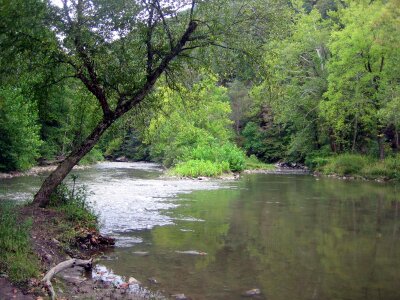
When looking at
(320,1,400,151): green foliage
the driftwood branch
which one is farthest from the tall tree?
(320,1,400,151): green foliage

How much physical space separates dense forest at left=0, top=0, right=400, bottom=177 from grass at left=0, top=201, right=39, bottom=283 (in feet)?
8.31

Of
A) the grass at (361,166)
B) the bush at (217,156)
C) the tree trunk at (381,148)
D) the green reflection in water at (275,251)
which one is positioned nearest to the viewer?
the green reflection in water at (275,251)

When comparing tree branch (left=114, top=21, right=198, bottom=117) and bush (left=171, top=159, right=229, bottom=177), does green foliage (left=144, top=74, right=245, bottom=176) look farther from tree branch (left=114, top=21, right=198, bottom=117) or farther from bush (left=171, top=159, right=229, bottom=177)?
tree branch (left=114, top=21, right=198, bottom=117)

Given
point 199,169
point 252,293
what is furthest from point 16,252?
point 199,169

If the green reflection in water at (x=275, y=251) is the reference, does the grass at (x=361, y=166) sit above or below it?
above

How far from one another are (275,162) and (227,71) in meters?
44.7

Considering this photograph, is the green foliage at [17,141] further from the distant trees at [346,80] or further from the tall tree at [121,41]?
the tall tree at [121,41]

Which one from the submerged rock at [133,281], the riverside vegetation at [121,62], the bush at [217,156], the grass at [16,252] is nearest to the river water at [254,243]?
the submerged rock at [133,281]

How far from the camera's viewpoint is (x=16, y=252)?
308 inches

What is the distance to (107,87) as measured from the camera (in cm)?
1329

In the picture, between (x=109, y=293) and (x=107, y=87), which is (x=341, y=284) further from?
(x=107, y=87)

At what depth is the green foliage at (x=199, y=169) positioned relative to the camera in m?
34.2

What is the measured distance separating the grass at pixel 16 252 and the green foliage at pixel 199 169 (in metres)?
24.9

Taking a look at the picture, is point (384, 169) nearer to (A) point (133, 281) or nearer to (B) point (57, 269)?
(A) point (133, 281)
